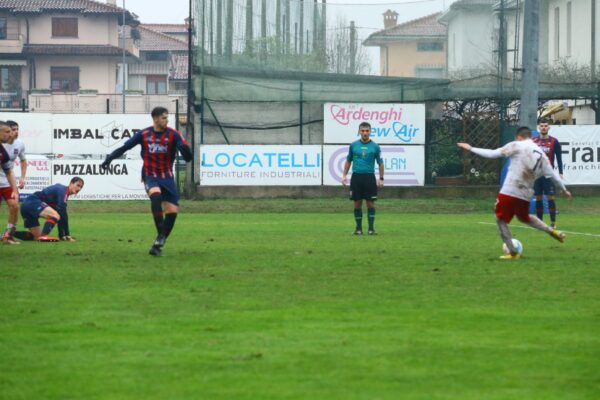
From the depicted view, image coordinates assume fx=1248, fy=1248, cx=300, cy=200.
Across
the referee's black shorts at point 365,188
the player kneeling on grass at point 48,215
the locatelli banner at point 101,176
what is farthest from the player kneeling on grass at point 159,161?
the locatelli banner at point 101,176

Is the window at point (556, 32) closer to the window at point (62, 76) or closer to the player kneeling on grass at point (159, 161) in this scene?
the player kneeling on grass at point (159, 161)

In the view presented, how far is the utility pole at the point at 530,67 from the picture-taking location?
2945 centimetres

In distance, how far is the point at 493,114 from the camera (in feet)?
118

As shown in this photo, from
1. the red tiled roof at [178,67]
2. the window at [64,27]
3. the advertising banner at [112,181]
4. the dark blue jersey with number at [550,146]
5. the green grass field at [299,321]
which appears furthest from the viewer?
the red tiled roof at [178,67]

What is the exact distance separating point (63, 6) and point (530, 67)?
68.2 m

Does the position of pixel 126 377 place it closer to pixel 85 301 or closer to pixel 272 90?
pixel 85 301

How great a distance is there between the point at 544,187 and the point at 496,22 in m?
17.2

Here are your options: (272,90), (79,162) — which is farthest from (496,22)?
(79,162)

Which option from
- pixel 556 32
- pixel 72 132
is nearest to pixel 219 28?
pixel 72 132

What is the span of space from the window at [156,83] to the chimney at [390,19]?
69086 millimetres

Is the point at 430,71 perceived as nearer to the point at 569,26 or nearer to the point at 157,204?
the point at 569,26

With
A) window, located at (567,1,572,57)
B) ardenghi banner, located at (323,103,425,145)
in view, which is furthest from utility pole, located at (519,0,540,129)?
window, located at (567,1,572,57)

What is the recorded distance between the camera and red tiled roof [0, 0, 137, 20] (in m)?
91.5

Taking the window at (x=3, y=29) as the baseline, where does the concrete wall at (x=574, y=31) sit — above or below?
below
